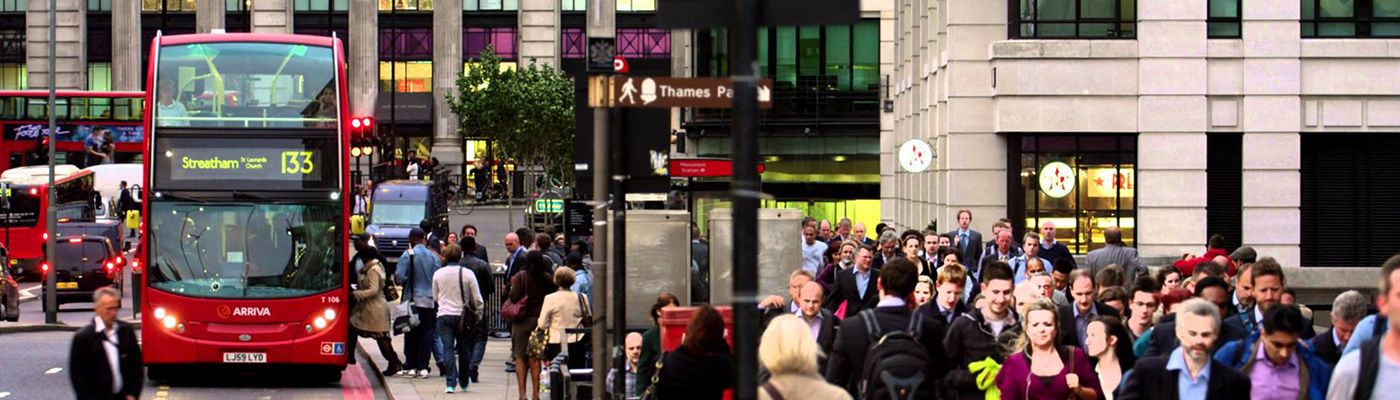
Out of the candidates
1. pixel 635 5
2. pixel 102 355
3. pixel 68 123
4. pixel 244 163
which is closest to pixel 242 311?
pixel 244 163

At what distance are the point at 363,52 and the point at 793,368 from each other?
274 feet

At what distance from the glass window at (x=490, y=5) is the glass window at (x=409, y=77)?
2942 millimetres

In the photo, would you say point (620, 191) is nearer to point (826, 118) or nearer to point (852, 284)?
point (852, 284)

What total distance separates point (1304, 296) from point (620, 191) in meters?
12.0

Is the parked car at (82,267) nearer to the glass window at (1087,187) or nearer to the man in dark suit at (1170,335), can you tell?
the glass window at (1087,187)

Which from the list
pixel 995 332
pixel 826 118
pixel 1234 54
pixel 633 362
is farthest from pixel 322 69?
pixel 826 118

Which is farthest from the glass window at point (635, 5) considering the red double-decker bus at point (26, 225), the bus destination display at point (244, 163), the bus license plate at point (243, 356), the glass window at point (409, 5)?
the bus license plate at point (243, 356)

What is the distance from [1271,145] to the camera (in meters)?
30.4

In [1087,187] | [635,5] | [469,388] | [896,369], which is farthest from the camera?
[635,5]

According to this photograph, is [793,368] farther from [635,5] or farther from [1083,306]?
[635,5]

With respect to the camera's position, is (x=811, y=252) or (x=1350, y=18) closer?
(x=811, y=252)

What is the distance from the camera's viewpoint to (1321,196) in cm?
3109

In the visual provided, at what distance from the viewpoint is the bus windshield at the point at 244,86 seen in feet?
71.8

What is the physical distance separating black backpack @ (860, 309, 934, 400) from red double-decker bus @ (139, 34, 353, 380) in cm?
1220
